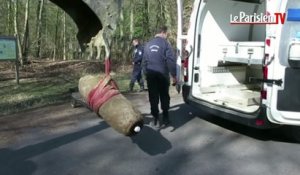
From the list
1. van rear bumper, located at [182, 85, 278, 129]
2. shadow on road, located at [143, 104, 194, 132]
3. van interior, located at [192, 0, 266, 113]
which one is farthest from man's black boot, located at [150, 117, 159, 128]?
van interior, located at [192, 0, 266, 113]

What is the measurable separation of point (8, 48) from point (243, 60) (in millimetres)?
8482

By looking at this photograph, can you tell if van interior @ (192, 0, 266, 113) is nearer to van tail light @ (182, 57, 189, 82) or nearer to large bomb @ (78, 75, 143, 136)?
van tail light @ (182, 57, 189, 82)

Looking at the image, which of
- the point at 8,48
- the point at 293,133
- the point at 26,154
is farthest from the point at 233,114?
the point at 8,48

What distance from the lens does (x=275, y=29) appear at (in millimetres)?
5734

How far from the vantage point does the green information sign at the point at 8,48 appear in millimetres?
13227

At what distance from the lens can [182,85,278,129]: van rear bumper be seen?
6.10 meters

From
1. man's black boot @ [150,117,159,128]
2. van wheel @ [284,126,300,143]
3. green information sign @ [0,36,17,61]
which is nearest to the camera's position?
van wheel @ [284,126,300,143]

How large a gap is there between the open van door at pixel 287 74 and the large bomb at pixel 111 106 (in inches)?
75.1

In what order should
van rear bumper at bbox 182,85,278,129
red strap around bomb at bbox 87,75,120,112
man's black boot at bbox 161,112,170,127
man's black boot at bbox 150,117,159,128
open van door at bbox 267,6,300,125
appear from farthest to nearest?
man's black boot at bbox 161,112,170,127 → man's black boot at bbox 150,117,159,128 → van rear bumper at bbox 182,85,278,129 → open van door at bbox 267,6,300,125 → red strap around bomb at bbox 87,75,120,112

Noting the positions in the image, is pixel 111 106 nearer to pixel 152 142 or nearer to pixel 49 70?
pixel 152 142

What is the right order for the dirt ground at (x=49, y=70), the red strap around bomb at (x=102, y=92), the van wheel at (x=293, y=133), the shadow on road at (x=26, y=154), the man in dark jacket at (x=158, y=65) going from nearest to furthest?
the shadow on road at (x=26, y=154) → the red strap around bomb at (x=102, y=92) → the van wheel at (x=293, y=133) → the man in dark jacket at (x=158, y=65) → the dirt ground at (x=49, y=70)

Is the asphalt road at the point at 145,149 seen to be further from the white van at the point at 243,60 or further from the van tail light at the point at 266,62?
the van tail light at the point at 266,62

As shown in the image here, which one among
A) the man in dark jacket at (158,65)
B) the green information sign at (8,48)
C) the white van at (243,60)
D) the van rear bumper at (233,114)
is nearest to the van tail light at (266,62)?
the white van at (243,60)

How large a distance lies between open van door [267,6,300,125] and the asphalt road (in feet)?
1.93
